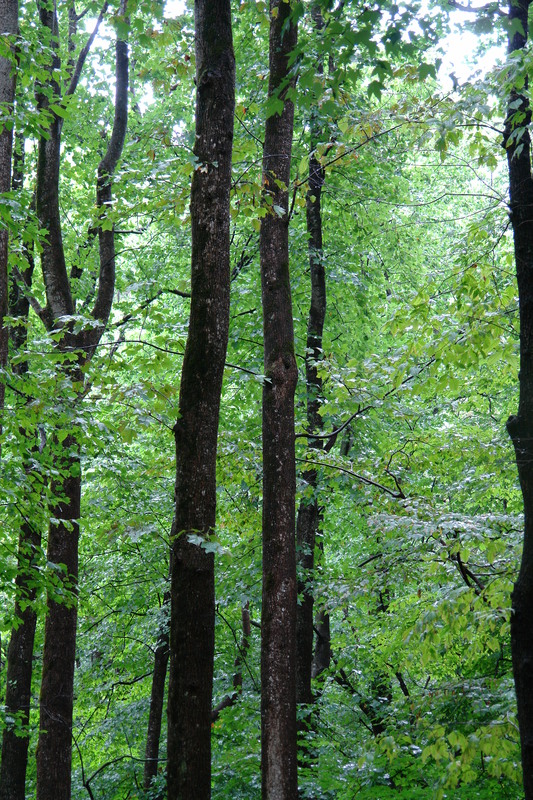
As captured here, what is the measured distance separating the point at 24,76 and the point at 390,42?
4.47 m

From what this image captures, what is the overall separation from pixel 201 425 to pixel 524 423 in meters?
1.79

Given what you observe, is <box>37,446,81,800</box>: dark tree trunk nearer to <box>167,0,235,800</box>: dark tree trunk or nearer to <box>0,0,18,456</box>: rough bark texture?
<box>0,0,18,456</box>: rough bark texture

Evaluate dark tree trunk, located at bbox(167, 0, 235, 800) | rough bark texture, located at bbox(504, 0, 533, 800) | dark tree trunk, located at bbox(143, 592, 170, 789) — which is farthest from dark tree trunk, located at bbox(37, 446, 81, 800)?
rough bark texture, located at bbox(504, 0, 533, 800)

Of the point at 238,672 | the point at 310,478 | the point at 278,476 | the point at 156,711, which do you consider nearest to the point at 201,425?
the point at 278,476

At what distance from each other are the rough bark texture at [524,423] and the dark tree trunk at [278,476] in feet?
5.35

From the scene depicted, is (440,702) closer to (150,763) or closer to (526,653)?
(526,653)

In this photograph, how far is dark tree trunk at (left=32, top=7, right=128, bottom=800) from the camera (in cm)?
807

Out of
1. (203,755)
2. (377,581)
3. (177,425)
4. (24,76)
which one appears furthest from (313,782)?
(24,76)

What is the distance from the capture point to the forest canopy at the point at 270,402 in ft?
13.5

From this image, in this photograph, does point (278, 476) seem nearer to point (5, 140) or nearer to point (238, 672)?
point (5, 140)

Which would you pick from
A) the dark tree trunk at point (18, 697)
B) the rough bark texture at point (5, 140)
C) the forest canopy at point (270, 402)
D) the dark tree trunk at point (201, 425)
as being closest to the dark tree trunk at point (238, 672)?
the forest canopy at point (270, 402)

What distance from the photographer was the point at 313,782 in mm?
7680

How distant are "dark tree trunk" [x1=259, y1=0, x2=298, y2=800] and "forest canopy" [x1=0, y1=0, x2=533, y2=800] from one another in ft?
0.08

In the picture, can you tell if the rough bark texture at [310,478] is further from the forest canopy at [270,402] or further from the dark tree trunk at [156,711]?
the dark tree trunk at [156,711]
